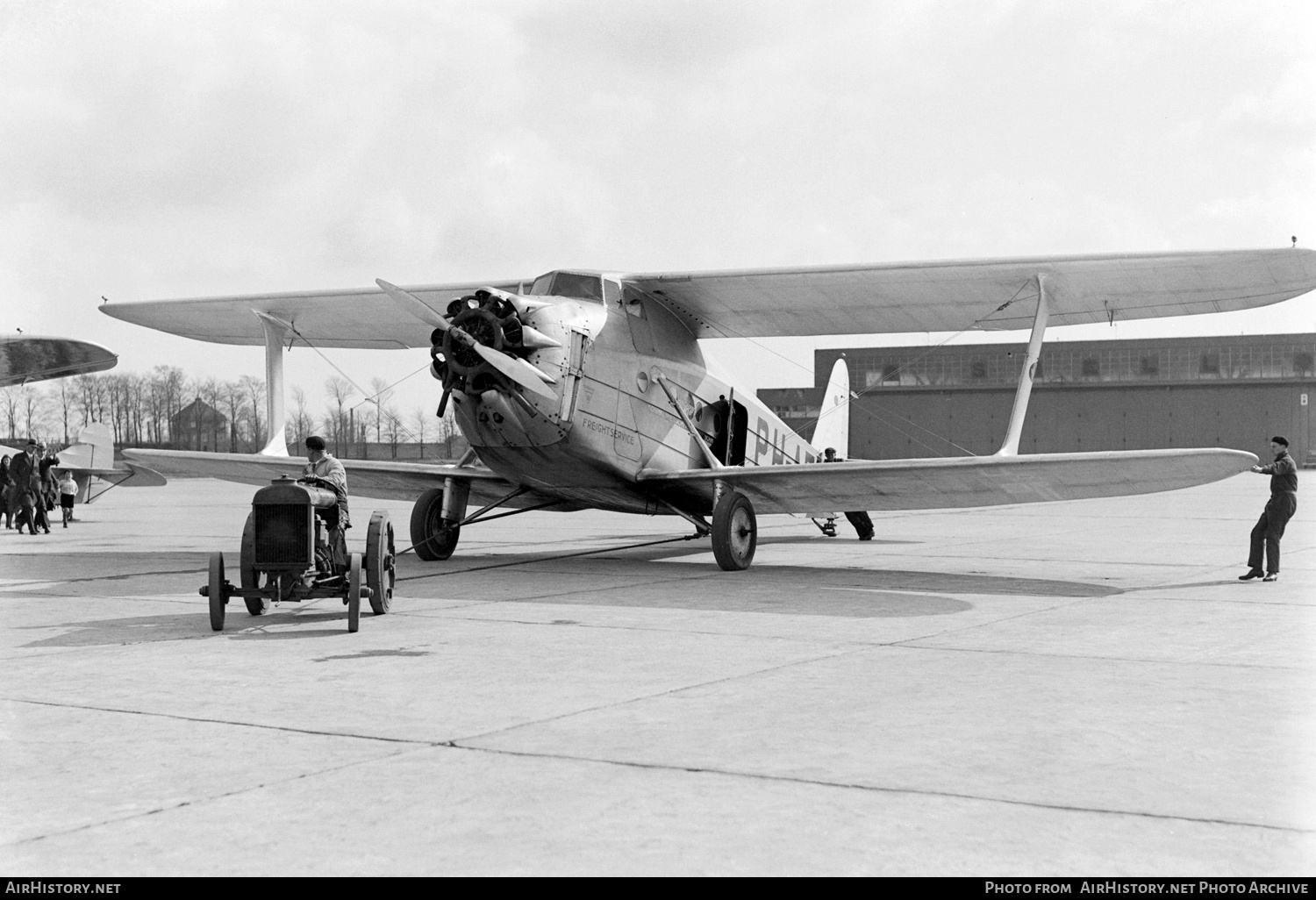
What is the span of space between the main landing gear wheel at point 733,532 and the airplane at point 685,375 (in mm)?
22

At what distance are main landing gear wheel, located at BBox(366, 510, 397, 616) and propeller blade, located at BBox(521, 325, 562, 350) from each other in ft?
11.5

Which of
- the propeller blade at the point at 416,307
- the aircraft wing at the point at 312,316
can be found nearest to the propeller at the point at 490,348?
the propeller blade at the point at 416,307

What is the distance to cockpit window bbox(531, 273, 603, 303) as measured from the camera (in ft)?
50.1

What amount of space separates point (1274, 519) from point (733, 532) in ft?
18.7

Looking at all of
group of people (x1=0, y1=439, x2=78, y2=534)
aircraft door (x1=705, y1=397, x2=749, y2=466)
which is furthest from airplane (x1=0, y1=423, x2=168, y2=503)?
aircraft door (x1=705, y1=397, x2=749, y2=466)

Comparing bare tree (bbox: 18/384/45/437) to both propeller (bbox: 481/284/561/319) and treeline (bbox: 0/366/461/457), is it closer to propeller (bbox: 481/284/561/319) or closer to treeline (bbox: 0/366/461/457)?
treeline (bbox: 0/366/461/457)

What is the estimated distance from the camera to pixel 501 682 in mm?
7215

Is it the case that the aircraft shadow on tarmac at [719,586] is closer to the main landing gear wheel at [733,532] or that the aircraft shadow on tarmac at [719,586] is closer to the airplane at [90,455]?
the main landing gear wheel at [733,532]

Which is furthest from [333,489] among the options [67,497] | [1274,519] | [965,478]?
[67,497]

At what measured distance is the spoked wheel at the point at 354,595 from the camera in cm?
946

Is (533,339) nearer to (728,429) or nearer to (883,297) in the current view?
(728,429)

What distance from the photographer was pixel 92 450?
1282 inches

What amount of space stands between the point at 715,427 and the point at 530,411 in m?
4.27
